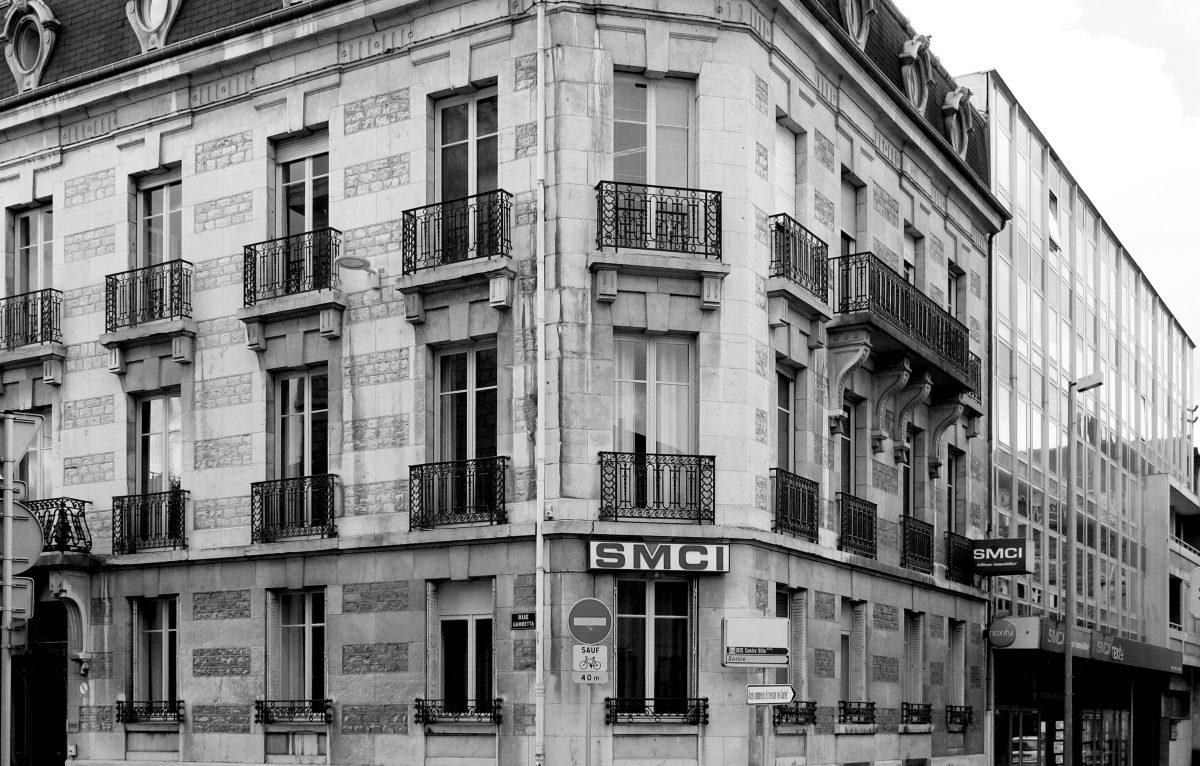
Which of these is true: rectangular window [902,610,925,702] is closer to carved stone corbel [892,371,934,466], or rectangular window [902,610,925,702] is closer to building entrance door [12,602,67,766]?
carved stone corbel [892,371,934,466]

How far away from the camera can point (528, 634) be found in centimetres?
2072

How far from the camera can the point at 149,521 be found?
80.5 ft

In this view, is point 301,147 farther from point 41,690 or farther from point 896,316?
point 41,690

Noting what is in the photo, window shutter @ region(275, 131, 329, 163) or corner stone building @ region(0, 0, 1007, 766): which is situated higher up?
window shutter @ region(275, 131, 329, 163)

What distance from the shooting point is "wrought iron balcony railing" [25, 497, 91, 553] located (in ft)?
82.0

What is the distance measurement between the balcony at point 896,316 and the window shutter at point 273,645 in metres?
9.05

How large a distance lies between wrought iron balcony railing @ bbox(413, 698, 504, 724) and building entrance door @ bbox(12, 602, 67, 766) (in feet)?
24.3

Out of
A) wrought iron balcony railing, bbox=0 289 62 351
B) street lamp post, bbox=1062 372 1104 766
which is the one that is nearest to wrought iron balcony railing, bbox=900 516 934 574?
street lamp post, bbox=1062 372 1104 766

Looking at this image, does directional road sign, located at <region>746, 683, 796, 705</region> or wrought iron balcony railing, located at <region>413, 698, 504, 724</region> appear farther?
wrought iron balcony railing, located at <region>413, 698, 504, 724</region>

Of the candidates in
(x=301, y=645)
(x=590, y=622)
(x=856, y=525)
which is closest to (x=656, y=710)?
(x=590, y=622)

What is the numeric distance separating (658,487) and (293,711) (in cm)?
616

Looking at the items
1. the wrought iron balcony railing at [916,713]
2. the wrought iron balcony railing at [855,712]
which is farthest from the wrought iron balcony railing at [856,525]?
the wrought iron balcony railing at [916,713]

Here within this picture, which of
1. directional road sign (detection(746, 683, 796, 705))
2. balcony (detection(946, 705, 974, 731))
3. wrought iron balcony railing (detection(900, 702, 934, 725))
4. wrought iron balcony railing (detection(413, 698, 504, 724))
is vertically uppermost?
directional road sign (detection(746, 683, 796, 705))

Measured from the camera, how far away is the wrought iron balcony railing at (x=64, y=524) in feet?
82.0
